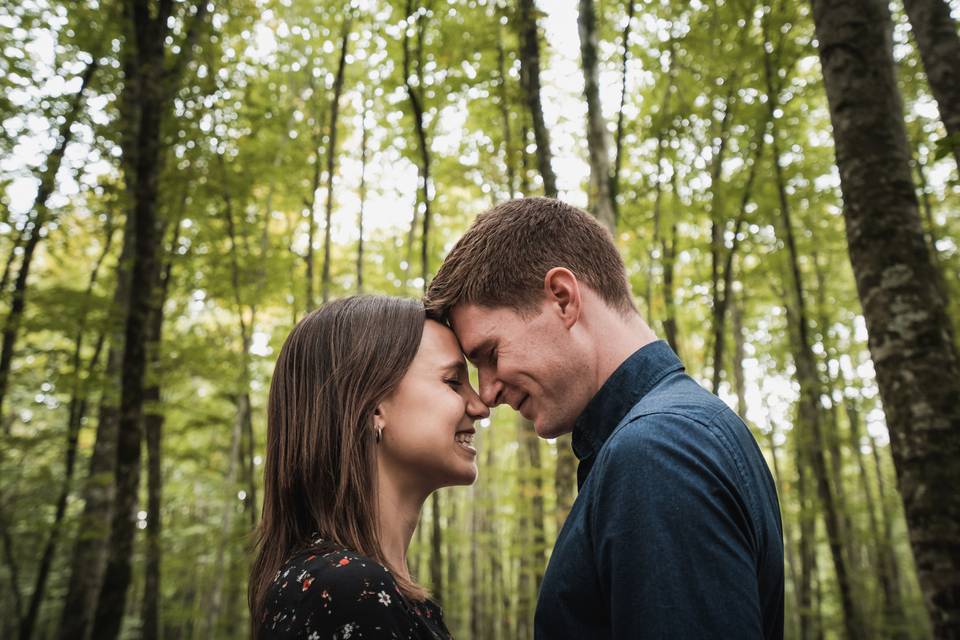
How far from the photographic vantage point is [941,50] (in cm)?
435

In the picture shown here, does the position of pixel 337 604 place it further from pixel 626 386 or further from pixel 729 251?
pixel 729 251

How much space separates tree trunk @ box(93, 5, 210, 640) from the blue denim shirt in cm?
553

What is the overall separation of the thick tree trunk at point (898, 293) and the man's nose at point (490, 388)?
6.49 ft

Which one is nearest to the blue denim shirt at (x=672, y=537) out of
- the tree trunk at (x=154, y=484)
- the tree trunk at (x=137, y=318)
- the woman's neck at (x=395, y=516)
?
the woman's neck at (x=395, y=516)

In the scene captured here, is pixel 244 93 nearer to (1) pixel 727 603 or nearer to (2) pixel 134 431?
(2) pixel 134 431

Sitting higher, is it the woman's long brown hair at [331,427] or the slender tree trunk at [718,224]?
the slender tree trunk at [718,224]

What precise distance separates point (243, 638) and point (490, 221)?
1505 centimetres

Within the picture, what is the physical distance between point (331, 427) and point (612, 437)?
3.29 ft

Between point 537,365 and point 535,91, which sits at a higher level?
point 535,91

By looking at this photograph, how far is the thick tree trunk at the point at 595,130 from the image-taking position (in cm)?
561

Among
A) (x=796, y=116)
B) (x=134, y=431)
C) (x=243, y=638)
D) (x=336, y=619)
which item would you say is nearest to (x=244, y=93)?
(x=134, y=431)

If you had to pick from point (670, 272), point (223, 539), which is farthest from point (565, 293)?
point (223, 539)

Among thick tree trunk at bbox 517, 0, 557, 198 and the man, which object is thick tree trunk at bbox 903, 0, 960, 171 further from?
the man

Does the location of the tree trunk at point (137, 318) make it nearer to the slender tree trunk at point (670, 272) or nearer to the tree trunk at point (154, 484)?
the tree trunk at point (154, 484)
